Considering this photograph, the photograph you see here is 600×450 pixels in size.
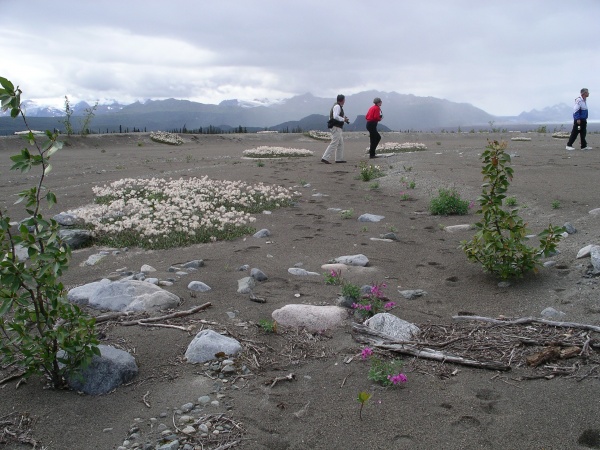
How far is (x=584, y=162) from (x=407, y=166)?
4.94m

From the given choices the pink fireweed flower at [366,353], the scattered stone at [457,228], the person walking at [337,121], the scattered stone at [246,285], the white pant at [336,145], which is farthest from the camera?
the white pant at [336,145]

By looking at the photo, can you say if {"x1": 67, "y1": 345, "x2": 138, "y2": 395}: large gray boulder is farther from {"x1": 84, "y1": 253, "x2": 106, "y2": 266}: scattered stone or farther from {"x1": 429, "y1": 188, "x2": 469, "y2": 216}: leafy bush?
{"x1": 429, "y1": 188, "x2": 469, "y2": 216}: leafy bush

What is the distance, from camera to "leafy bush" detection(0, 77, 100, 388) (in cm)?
322

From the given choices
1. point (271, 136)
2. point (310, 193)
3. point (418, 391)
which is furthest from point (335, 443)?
point (271, 136)

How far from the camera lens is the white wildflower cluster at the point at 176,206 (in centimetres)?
855

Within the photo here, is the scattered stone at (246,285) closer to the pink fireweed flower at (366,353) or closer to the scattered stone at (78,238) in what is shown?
the pink fireweed flower at (366,353)

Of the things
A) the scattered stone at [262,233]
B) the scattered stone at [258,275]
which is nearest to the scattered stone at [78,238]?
the scattered stone at [262,233]

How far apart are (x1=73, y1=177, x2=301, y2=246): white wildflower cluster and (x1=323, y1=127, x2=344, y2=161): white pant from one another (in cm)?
576

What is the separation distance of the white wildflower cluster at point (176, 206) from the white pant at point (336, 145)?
227 inches

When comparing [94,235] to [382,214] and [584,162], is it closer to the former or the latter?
[382,214]

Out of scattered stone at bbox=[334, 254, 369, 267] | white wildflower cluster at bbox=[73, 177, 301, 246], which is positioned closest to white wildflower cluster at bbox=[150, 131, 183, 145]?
white wildflower cluster at bbox=[73, 177, 301, 246]

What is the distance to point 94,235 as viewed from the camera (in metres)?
8.30

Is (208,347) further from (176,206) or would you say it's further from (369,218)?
(176,206)

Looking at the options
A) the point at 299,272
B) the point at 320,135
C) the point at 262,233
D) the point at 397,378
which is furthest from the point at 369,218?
the point at 320,135
